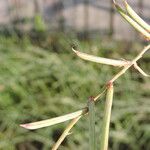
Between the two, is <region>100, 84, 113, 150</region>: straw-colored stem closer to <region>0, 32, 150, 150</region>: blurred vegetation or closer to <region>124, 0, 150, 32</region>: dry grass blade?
<region>124, 0, 150, 32</region>: dry grass blade

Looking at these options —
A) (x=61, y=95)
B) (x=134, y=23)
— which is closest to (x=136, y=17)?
(x=134, y=23)

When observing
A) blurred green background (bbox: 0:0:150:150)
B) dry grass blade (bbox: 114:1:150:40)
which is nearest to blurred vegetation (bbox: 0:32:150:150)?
blurred green background (bbox: 0:0:150:150)

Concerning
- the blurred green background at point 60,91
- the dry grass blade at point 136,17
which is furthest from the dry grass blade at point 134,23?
the blurred green background at point 60,91

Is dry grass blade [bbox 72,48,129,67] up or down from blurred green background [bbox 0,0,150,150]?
up

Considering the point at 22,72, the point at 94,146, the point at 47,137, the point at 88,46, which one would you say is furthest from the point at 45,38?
the point at 94,146

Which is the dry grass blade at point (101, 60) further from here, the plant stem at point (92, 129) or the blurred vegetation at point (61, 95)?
the blurred vegetation at point (61, 95)

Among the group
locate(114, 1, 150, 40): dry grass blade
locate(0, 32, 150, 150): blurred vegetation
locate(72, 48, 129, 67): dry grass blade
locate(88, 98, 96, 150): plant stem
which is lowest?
locate(0, 32, 150, 150): blurred vegetation

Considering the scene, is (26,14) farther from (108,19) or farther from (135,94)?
(135,94)

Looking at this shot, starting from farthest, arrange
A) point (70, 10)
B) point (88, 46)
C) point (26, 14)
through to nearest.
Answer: point (70, 10)
point (26, 14)
point (88, 46)
